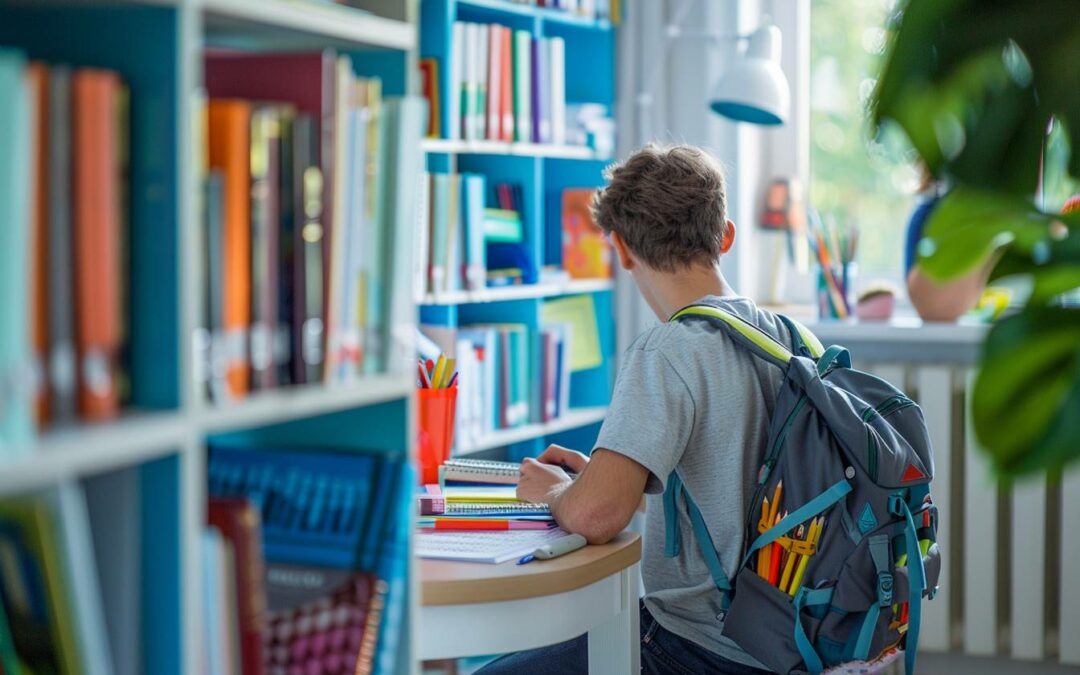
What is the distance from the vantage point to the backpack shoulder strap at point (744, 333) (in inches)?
71.6

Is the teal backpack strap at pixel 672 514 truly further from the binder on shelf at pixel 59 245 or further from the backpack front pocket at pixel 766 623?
the binder on shelf at pixel 59 245

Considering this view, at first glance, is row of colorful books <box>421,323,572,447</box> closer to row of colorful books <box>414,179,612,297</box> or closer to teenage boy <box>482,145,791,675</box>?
row of colorful books <box>414,179,612,297</box>

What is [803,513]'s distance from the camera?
67.8 inches

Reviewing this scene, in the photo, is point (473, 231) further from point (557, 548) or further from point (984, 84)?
point (984, 84)

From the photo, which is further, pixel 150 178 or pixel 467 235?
pixel 467 235

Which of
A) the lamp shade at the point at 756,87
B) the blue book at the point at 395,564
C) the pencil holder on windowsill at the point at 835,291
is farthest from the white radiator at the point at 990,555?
the blue book at the point at 395,564

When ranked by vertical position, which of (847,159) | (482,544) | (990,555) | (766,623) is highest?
(847,159)

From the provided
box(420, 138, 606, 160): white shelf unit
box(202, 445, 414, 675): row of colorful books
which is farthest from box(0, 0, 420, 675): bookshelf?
box(420, 138, 606, 160): white shelf unit

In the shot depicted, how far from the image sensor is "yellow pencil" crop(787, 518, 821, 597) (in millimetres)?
1726

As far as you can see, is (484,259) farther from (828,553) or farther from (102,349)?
(102,349)

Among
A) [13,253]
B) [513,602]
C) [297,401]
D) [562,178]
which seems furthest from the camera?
[562,178]

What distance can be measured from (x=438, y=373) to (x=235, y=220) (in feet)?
3.95

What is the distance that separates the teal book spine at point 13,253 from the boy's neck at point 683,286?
54.3 inches

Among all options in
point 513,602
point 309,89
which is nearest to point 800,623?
point 513,602
